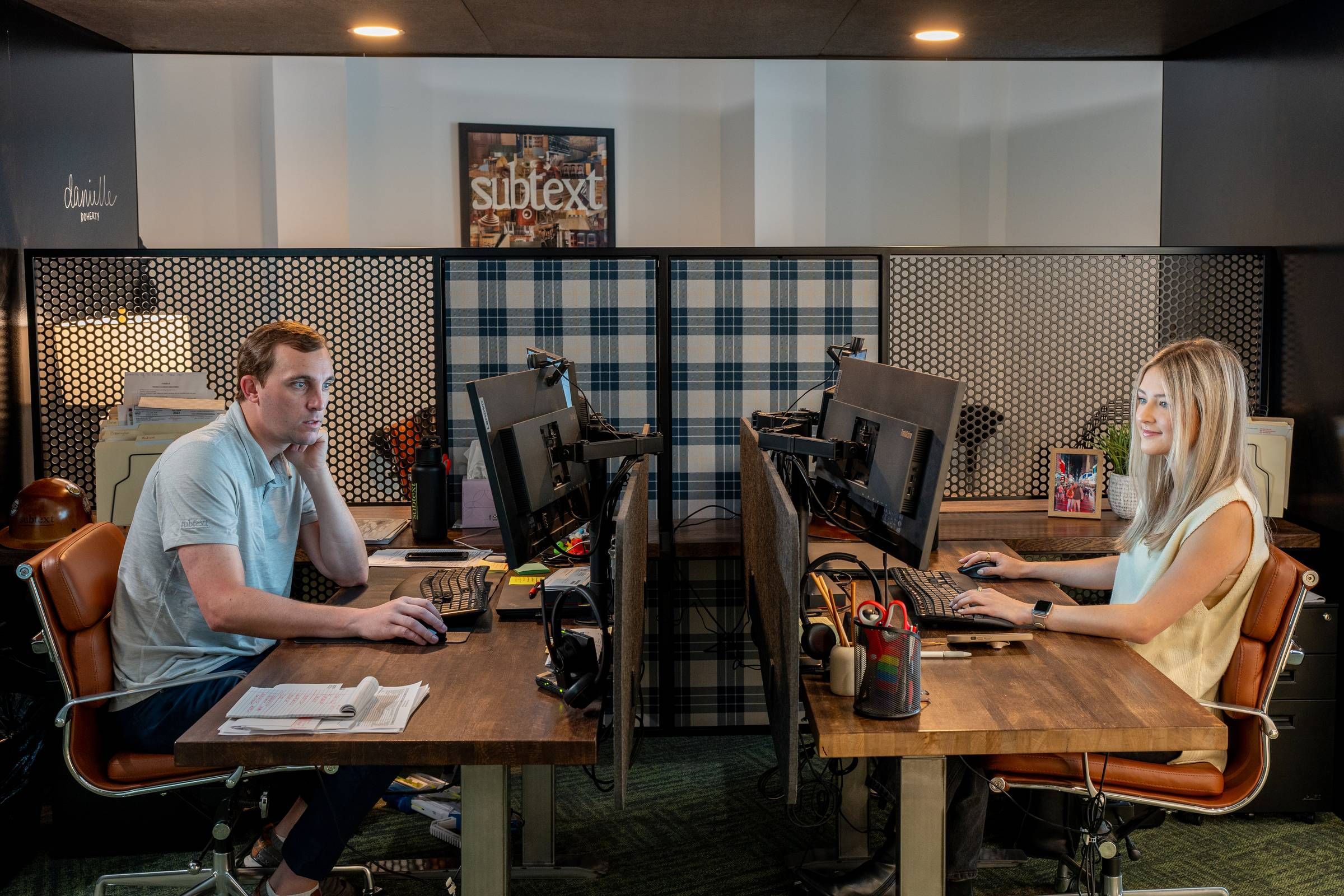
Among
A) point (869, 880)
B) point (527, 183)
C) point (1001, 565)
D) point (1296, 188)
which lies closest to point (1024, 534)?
point (1001, 565)

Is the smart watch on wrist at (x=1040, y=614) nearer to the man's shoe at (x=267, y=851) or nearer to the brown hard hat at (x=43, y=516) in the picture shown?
the man's shoe at (x=267, y=851)

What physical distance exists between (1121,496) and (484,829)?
2.10 metres

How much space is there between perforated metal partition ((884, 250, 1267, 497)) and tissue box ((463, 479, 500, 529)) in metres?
1.19

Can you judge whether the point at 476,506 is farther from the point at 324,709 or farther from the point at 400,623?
the point at 324,709

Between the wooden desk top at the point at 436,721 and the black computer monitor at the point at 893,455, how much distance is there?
2.05ft

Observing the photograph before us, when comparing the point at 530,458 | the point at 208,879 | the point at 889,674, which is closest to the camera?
the point at 889,674

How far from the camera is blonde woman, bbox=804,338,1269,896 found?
6.72 feet

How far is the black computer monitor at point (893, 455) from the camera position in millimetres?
1851

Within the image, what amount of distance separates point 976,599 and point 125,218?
2.86 metres

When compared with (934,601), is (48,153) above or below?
above

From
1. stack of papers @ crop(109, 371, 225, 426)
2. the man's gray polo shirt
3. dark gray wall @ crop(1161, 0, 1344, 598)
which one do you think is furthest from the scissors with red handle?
stack of papers @ crop(109, 371, 225, 426)

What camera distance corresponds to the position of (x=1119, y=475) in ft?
10.4

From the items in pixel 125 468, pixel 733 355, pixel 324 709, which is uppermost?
pixel 733 355

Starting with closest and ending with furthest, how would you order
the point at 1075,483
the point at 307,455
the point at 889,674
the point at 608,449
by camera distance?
the point at 889,674 → the point at 608,449 → the point at 307,455 → the point at 1075,483
